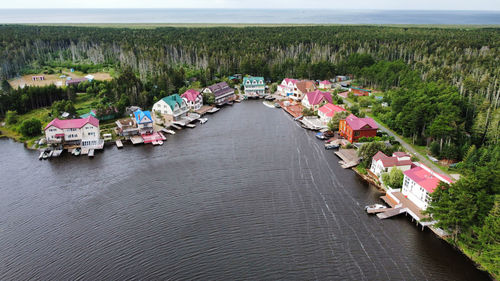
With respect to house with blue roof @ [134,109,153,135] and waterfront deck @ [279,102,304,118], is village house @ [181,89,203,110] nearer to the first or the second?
house with blue roof @ [134,109,153,135]

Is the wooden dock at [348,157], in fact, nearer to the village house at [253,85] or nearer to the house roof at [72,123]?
the house roof at [72,123]

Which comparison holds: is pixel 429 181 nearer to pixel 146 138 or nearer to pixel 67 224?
pixel 67 224

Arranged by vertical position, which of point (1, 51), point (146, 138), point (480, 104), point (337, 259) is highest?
point (1, 51)

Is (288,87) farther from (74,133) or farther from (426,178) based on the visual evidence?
(426,178)

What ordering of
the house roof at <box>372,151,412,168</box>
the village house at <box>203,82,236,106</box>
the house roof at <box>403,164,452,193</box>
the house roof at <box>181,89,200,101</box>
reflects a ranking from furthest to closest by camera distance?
the village house at <box>203,82,236,106</box> → the house roof at <box>181,89,200,101</box> → the house roof at <box>372,151,412,168</box> → the house roof at <box>403,164,452,193</box>

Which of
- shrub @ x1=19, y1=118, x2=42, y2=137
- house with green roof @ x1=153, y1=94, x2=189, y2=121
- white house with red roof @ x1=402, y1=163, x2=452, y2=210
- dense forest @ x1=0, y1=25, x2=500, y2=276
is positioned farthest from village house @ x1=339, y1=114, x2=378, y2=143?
shrub @ x1=19, y1=118, x2=42, y2=137

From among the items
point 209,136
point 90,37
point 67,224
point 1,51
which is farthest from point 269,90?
point 90,37

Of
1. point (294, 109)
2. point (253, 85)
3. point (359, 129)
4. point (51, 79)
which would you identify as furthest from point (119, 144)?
point (51, 79)
